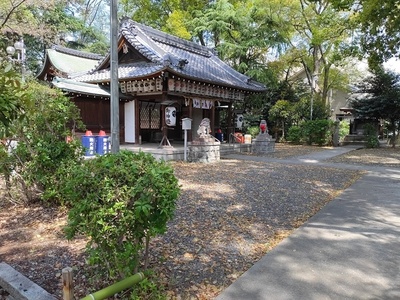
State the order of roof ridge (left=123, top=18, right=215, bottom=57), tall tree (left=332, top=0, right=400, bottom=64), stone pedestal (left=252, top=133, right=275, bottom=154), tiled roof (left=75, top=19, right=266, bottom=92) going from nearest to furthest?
tall tree (left=332, top=0, right=400, bottom=64) → tiled roof (left=75, top=19, right=266, bottom=92) → roof ridge (left=123, top=18, right=215, bottom=57) → stone pedestal (left=252, top=133, right=275, bottom=154)

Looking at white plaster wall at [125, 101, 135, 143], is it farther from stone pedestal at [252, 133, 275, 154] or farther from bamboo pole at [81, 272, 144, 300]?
bamboo pole at [81, 272, 144, 300]

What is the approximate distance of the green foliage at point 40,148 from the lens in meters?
4.57

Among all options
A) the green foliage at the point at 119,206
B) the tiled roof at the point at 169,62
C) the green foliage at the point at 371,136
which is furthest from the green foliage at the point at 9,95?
the green foliage at the point at 371,136

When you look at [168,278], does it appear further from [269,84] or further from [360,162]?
[269,84]

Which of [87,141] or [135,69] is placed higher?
[135,69]

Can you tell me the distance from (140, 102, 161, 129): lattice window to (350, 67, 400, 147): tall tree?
12.5 m

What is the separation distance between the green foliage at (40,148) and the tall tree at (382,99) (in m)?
17.7

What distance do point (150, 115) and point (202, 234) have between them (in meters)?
11.8

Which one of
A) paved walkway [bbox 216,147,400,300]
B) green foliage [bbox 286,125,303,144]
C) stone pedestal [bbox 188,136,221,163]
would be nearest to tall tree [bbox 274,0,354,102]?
green foliage [bbox 286,125,303,144]

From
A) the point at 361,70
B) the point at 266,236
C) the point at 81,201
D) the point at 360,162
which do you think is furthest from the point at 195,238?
the point at 361,70

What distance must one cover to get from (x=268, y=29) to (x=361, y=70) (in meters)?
16.1

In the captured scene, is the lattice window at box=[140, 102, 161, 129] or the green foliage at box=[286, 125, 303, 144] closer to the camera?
the lattice window at box=[140, 102, 161, 129]

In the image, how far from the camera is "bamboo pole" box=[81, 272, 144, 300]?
1995 mm

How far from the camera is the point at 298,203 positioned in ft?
17.8
